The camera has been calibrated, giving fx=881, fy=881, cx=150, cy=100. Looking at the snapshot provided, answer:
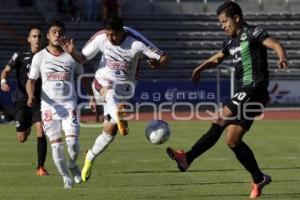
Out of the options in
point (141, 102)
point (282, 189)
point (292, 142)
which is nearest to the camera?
point (282, 189)

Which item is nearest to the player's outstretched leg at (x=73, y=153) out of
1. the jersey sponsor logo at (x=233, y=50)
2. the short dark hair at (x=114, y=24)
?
the short dark hair at (x=114, y=24)

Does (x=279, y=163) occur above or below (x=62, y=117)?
below

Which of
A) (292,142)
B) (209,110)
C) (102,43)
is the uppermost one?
(102,43)

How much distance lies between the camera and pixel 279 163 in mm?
13875

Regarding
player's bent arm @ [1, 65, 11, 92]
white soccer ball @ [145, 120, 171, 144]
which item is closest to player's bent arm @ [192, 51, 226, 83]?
white soccer ball @ [145, 120, 171, 144]

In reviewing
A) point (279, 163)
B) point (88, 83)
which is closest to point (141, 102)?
point (279, 163)

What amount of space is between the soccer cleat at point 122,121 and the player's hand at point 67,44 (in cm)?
100

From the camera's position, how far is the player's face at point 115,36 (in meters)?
11.0

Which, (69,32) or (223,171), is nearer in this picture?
(223,171)

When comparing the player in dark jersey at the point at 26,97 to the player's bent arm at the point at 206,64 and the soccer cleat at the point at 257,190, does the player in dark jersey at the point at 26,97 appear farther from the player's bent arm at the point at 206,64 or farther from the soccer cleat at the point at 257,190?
the soccer cleat at the point at 257,190

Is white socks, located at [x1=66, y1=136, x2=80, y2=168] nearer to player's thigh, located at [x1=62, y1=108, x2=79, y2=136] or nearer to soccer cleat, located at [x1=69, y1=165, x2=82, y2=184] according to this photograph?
player's thigh, located at [x1=62, y1=108, x2=79, y2=136]

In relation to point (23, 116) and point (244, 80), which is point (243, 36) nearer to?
point (244, 80)

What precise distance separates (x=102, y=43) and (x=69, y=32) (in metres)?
24.4

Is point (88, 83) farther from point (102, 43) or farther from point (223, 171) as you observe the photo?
point (223, 171)
